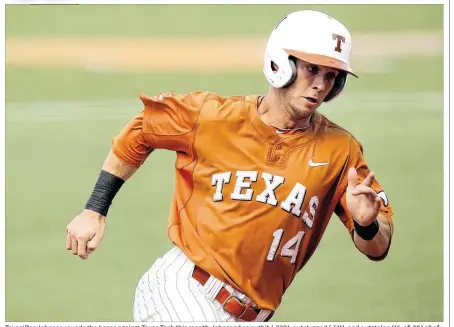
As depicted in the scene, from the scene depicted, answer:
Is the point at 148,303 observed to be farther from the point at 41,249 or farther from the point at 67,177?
the point at 67,177

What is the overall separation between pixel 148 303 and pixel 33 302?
3.00 metres

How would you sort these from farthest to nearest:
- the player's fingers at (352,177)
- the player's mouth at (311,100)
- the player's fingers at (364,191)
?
the player's mouth at (311,100) → the player's fingers at (352,177) → the player's fingers at (364,191)

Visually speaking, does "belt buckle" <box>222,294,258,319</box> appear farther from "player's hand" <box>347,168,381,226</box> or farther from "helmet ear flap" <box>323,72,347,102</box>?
"helmet ear flap" <box>323,72,347,102</box>

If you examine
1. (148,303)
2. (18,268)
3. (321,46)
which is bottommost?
(18,268)

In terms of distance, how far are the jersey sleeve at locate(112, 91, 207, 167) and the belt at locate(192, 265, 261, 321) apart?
616 mm

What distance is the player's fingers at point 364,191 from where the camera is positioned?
17.2 ft

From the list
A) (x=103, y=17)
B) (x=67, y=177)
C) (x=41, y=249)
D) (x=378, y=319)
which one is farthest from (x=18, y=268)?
(x=103, y=17)

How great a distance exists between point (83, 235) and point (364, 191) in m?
1.41

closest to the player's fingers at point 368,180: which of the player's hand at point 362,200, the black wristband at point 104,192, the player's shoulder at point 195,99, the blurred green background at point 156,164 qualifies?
the player's hand at point 362,200

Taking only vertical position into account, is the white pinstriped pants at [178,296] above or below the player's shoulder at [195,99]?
below

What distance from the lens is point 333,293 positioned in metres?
8.70

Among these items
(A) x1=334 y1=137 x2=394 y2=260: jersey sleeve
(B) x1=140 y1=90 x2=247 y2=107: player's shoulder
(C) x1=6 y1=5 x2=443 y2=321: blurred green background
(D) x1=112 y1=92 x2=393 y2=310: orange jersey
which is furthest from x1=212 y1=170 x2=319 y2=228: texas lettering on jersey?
(C) x1=6 y1=5 x2=443 y2=321: blurred green background

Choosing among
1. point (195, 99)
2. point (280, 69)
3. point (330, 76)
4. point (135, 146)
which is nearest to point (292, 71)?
point (280, 69)

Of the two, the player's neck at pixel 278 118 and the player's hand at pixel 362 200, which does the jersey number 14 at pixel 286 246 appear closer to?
the player's hand at pixel 362 200
